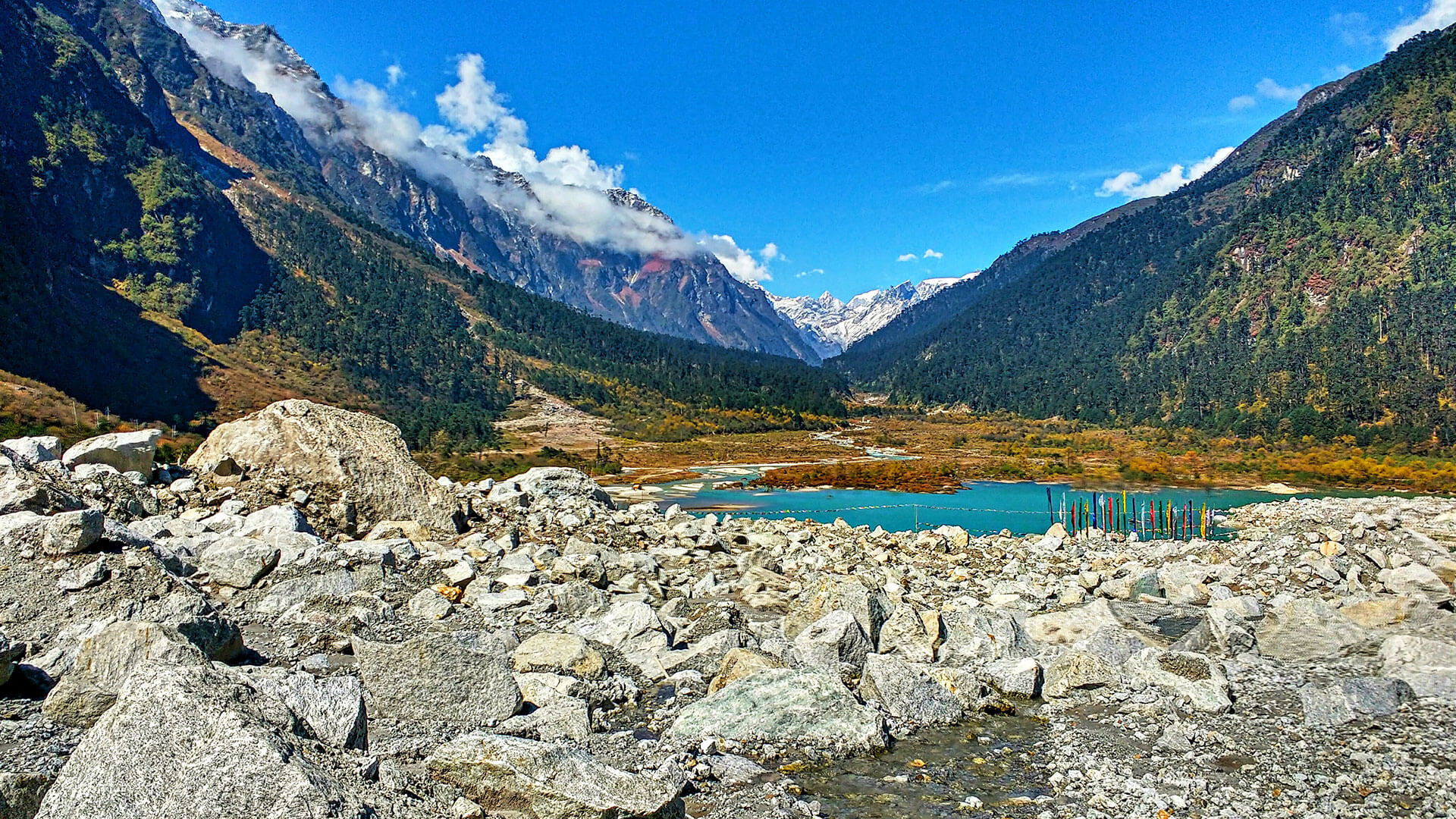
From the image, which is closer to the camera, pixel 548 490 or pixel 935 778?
pixel 935 778

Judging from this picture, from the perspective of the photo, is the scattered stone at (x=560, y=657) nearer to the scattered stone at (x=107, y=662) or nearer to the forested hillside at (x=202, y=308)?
the scattered stone at (x=107, y=662)

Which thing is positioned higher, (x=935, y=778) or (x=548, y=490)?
(x=548, y=490)

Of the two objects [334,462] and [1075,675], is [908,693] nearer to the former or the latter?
[1075,675]

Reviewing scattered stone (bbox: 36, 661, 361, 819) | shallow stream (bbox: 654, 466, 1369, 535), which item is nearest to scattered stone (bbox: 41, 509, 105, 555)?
scattered stone (bbox: 36, 661, 361, 819)

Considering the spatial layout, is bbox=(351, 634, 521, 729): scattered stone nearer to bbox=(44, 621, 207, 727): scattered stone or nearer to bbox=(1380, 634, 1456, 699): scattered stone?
Result: bbox=(44, 621, 207, 727): scattered stone

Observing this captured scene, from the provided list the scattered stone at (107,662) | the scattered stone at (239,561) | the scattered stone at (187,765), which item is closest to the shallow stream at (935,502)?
the scattered stone at (239,561)

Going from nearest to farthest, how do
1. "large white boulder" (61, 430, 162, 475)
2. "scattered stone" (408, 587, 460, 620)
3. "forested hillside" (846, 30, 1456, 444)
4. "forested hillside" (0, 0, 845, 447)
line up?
1. "scattered stone" (408, 587, 460, 620)
2. "large white boulder" (61, 430, 162, 475)
3. "forested hillside" (0, 0, 845, 447)
4. "forested hillside" (846, 30, 1456, 444)

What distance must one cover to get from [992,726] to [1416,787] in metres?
Answer: 3.85

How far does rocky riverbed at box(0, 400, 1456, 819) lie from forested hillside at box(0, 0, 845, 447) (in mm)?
84022

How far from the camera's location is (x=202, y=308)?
463ft

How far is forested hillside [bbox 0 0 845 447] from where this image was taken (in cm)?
9279

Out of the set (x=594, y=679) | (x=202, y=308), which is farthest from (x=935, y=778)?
(x=202, y=308)

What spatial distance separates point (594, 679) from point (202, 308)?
6502 inches

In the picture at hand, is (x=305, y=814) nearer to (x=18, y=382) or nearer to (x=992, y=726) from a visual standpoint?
(x=992, y=726)
